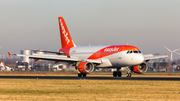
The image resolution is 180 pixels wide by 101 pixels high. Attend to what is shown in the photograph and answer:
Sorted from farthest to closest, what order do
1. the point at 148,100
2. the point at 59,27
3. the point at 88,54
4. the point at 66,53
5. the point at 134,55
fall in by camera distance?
1. the point at 59,27
2. the point at 66,53
3. the point at 88,54
4. the point at 134,55
5. the point at 148,100

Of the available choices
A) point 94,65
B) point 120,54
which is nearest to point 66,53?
point 94,65

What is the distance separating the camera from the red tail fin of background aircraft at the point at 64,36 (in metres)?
67.6

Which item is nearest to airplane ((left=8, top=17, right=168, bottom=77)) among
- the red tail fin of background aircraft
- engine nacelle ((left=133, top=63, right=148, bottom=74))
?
engine nacelle ((left=133, top=63, right=148, bottom=74))

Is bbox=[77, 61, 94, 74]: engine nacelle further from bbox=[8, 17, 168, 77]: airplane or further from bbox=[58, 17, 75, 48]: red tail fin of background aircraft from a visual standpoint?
bbox=[58, 17, 75, 48]: red tail fin of background aircraft

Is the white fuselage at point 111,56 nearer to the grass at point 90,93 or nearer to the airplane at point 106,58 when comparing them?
the airplane at point 106,58

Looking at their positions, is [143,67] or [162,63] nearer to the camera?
[143,67]

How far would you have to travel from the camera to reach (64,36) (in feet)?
225

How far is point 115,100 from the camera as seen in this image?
20141 mm

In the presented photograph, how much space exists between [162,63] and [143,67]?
363 feet

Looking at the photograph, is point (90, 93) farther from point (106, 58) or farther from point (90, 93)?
point (106, 58)

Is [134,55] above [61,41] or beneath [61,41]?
beneath

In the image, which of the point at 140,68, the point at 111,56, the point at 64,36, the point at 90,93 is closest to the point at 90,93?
Result: the point at 90,93

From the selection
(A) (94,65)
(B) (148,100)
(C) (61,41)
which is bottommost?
(B) (148,100)

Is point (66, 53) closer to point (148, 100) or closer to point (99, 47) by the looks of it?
point (99, 47)
